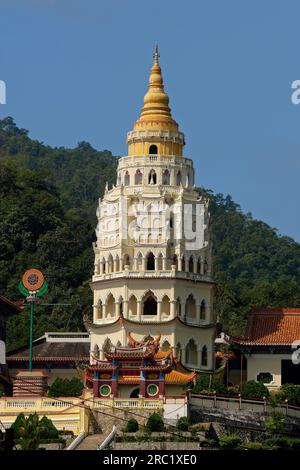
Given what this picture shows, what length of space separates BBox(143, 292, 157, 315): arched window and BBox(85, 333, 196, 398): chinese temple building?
279 inches

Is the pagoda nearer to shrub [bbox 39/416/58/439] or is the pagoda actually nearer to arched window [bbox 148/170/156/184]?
arched window [bbox 148/170/156/184]

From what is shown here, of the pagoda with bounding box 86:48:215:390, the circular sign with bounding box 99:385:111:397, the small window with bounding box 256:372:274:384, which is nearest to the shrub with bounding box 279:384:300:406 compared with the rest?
the small window with bounding box 256:372:274:384

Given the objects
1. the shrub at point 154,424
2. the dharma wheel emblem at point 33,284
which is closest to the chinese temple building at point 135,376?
the shrub at point 154,424

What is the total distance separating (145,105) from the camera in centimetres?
9681

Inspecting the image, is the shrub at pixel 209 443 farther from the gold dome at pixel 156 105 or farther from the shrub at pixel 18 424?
the gold dome at pixel 156 105

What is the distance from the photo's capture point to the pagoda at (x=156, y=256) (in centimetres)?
9256

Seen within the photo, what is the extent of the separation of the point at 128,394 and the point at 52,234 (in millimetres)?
40710

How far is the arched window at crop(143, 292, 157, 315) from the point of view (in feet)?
305

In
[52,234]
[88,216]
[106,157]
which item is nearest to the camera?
[52,234]
